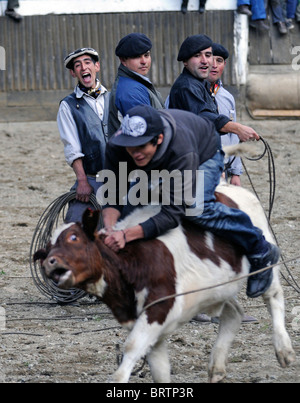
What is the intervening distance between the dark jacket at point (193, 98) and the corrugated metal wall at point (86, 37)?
8.45 metres

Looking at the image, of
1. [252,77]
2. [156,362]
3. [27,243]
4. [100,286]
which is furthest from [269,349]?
[252,77]

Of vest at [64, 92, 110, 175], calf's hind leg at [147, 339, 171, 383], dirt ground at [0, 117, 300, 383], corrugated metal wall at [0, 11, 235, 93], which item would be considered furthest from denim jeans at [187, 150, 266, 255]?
corrugated metal wall at [0, 11, 235, 93]

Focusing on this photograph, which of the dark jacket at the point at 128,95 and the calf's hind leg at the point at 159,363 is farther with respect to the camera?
the dark jacket at the point at 128,95

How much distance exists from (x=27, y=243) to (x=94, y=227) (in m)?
4.39

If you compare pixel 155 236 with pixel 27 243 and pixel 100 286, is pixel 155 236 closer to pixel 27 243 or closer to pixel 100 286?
pixel 100 286

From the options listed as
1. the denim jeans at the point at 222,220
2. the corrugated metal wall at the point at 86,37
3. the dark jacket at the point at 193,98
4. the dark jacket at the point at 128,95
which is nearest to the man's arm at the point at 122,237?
the denim jeans at the point at 222,220

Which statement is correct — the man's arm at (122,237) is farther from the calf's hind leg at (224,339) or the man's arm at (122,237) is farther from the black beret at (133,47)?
the black beret at (133,47)

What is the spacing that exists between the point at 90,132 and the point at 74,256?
8.29ft

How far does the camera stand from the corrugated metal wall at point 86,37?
553 inches

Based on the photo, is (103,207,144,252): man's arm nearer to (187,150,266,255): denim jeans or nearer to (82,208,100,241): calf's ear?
(82,208,100,241): calf's ear

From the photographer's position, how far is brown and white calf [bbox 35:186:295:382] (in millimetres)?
3932

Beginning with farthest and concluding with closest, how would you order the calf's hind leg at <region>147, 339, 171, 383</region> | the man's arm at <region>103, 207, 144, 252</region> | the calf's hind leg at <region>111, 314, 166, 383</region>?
the calf's hind leg at <region>147, 339, 171, 383</region>, the man's arm at <region>103, 207, 144, 252</region>, the calf's hind leg at <region>111, 314, 166, 383</region>

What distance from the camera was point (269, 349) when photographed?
17.5 feet

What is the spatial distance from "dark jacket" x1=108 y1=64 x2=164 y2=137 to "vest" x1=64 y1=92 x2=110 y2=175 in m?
0.45
